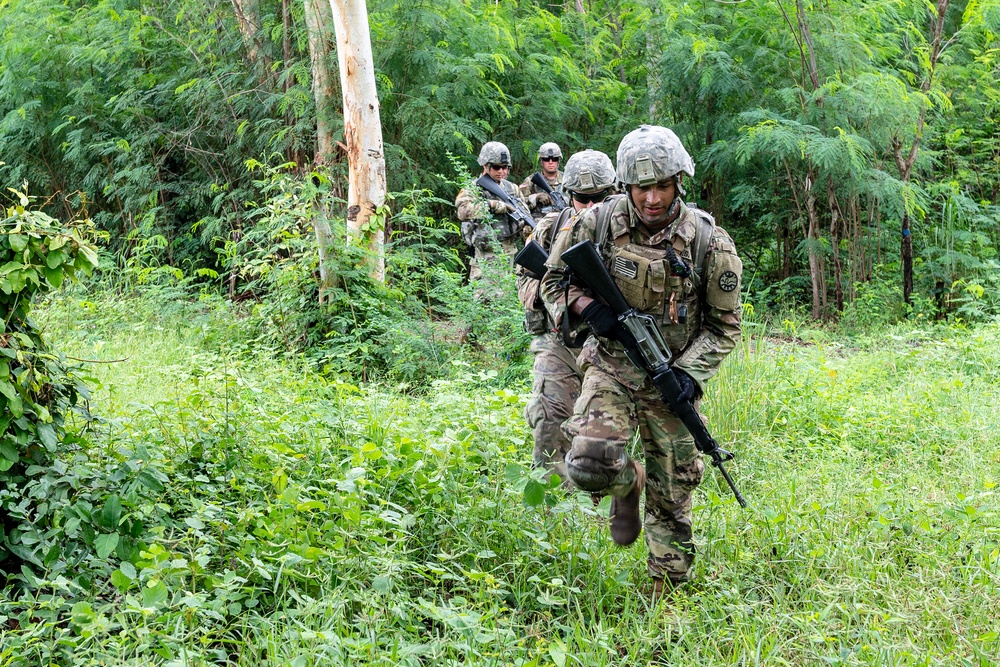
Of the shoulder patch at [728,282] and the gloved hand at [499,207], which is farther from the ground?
the shoulder patch at [728,282]

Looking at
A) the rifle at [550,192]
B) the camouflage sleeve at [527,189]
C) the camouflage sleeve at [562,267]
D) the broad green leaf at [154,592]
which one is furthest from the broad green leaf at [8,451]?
the camouflage sleeve at [527,189]

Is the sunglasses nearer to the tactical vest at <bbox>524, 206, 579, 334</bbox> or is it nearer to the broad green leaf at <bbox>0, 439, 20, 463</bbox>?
the tactical vest at <bbox>524, 206, 579, 334</bbox>

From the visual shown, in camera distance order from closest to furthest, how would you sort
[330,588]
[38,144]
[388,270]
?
[330,588] → [388,270] → [38,144]

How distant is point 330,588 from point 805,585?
72.3 inches

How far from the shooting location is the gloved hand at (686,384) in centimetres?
359

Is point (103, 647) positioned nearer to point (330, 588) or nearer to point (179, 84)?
point (330, 588)

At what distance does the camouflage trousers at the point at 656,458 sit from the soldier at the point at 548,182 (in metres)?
4.68

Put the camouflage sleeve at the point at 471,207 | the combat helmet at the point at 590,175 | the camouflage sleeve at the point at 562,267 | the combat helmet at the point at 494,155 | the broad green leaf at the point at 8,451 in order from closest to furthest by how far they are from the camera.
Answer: the broad green leaf at the point at 8,451, the camouflage sleeve at the point at 562,267, the combat helmet at the point at 590,175, the camouflage sleeve at the point at 471,207, the combat helmet at the point at 494,155

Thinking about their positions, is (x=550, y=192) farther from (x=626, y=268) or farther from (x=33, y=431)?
(x=33, y=431)

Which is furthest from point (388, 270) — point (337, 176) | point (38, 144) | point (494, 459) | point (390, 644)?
point (38, 144)

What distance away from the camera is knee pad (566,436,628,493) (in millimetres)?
3551

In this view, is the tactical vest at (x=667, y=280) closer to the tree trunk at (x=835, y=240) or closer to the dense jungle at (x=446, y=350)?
the dense jungle at (x=446, y=350)

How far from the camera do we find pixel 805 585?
12.1ft

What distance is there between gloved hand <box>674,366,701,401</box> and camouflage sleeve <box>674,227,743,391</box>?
2 centimetres
